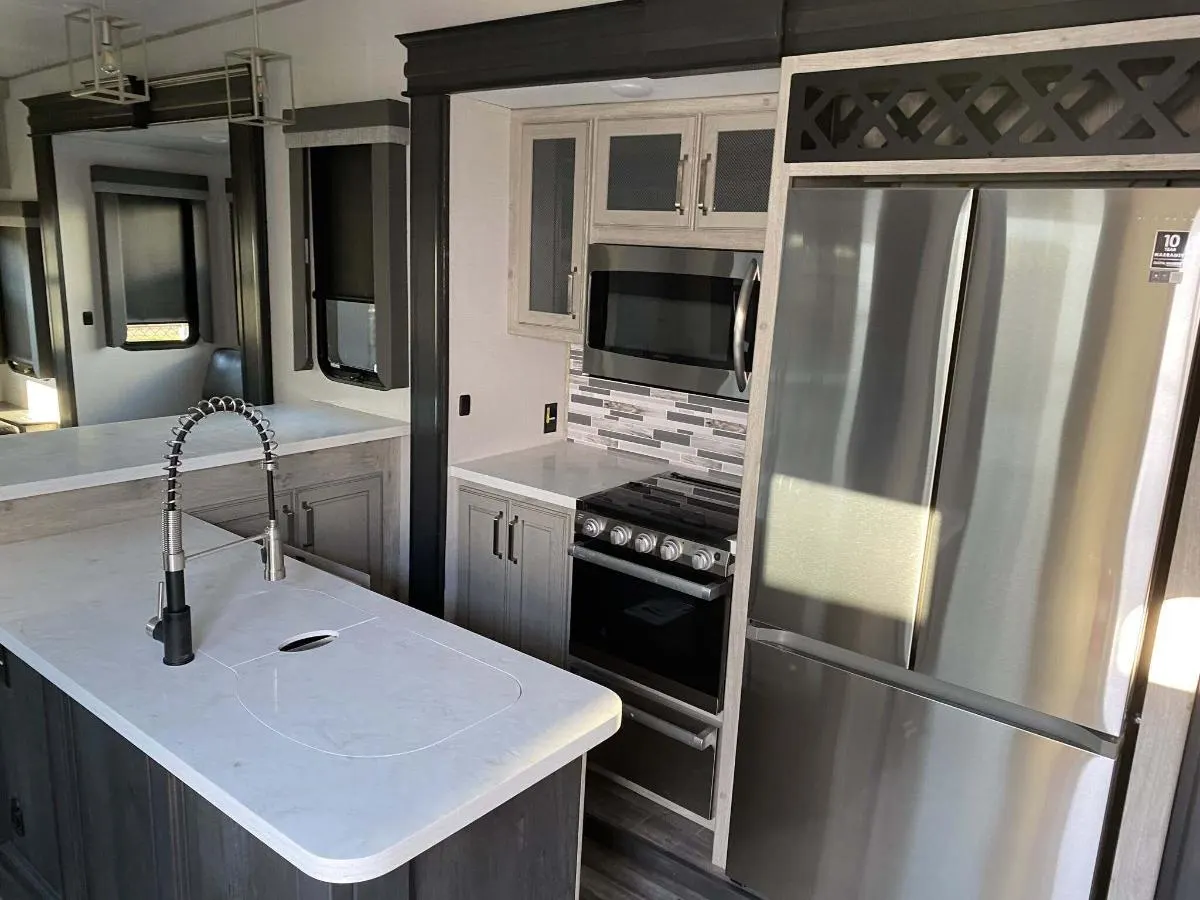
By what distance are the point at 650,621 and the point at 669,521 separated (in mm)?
314

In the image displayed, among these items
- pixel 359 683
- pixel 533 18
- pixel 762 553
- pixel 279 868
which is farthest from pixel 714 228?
pixel 279 868

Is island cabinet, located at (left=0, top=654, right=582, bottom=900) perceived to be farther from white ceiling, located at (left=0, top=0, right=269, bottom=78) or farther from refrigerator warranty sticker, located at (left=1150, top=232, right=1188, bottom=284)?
white ceiling, located at (left=0, top=0, right=269, bottom=78)

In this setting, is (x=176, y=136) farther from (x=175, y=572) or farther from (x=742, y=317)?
(x=175, y=572)

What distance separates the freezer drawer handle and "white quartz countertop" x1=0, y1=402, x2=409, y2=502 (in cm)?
134

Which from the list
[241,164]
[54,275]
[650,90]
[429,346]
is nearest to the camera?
[650,90]

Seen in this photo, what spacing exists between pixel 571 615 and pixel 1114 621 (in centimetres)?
161

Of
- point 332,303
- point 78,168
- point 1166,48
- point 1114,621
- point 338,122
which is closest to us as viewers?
point 1166,48

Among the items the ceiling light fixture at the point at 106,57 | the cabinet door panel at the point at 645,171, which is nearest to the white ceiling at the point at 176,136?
the ceiling light fixture at the point at 106,57

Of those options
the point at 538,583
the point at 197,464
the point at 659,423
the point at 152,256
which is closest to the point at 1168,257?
the point at 659,423

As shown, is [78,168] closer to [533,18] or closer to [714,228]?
[533,18]

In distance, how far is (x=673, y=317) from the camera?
2.74m

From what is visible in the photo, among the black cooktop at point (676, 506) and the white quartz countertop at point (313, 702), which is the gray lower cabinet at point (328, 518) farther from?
the black cooktop at point (676, 506)

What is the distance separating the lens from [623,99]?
9.06 ft

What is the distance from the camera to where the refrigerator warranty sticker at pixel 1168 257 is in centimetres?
161
